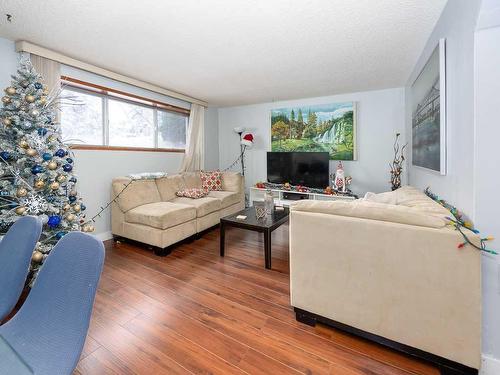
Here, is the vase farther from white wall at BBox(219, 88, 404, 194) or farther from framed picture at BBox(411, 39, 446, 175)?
white wall at BBox(219, 88, 404, 194)

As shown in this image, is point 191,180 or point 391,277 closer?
point 391,277

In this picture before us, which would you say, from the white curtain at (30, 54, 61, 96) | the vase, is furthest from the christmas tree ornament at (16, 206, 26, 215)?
the vase

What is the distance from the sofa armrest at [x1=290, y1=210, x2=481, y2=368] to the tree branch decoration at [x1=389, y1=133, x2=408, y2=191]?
108 inches

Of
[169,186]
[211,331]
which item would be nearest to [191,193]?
[169,186]

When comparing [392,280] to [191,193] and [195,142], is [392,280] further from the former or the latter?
[195,142]

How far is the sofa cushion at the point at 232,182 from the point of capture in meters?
4.44

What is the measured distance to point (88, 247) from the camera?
2.52ft

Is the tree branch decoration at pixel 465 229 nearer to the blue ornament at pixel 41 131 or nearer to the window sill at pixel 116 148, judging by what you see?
the blue ornament at pixel 41 131

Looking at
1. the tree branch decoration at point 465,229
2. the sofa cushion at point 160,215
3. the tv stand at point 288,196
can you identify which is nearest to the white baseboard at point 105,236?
the sofa cushion at point 160,215

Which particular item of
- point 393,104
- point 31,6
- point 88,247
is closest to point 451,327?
point 88,247

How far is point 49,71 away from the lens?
99.8 inches

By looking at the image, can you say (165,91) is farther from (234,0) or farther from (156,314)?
(156,314)

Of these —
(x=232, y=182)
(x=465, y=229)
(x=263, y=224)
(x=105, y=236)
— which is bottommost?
(x=105, y=236)

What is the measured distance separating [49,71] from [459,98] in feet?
12.1
